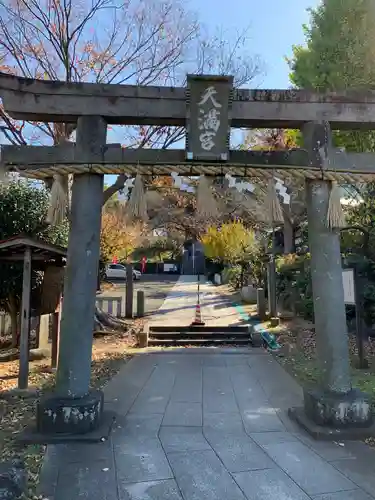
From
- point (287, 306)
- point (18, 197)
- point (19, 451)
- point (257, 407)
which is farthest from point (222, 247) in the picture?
point (19, 451)

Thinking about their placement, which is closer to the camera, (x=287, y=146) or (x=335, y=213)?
(x=335, y=213)

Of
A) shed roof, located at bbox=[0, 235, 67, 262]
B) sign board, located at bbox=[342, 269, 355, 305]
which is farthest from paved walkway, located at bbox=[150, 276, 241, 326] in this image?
shed roof, located at bbox=[0, 235, 67, 262]

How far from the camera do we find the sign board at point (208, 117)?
4.57 m

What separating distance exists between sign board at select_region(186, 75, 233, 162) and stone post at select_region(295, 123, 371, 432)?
1.12 m

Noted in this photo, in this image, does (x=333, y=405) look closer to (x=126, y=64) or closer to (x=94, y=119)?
(x=94, y=119)

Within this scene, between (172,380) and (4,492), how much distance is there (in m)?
4.54

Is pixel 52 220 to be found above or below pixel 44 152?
below

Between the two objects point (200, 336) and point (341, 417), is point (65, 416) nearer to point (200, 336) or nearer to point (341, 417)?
point (341, 417)

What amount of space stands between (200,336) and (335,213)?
7.34 metres

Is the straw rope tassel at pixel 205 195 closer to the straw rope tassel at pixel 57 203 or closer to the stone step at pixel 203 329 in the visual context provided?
the straw rope tassel at pixel 57 203

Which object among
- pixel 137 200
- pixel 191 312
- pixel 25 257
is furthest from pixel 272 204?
pixel 191 312

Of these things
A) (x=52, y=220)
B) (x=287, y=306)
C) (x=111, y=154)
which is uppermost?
(x=111, y=154)

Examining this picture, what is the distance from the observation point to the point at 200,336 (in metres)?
11.1

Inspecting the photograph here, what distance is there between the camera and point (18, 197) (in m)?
8.72
